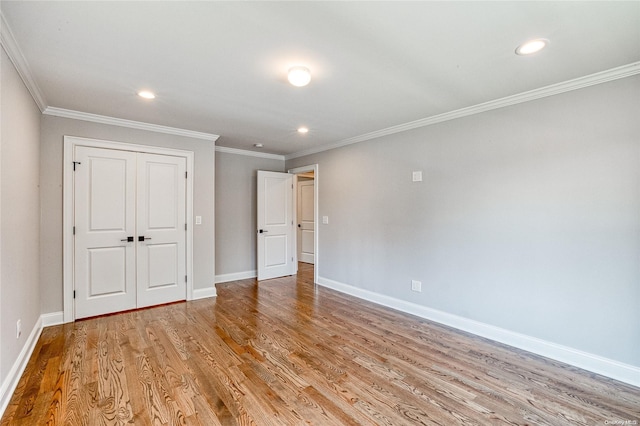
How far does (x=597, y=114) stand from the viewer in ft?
7.90

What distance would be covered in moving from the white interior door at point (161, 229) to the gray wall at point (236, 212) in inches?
42.3

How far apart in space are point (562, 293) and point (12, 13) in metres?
4.47

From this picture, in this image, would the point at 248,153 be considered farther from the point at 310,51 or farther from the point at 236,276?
the point at 310,51

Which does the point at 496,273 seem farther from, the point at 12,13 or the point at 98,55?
the point at 12,13

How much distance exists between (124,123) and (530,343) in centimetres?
518

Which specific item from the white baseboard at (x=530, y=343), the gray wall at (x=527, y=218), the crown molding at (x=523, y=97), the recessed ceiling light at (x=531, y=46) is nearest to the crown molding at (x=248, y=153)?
the crown molding at (x=523, y=97)

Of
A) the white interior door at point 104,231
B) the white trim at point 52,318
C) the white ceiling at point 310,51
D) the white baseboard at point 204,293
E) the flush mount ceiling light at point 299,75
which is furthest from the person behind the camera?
the white baseboard at point 204,293

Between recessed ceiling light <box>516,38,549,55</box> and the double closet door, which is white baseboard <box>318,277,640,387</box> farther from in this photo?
the double closet door

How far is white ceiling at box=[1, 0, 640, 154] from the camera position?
1.64 metres

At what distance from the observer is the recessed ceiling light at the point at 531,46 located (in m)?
1.92

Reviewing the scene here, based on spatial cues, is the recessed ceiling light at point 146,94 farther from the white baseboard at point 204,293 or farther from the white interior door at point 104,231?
the white baseboard at point 204,293

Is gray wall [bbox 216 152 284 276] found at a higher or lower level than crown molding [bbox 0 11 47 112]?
lower

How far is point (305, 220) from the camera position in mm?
7371

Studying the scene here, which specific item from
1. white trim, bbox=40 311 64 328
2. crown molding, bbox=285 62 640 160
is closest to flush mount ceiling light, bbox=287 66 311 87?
crown molding, bbox=285 62 640 160
